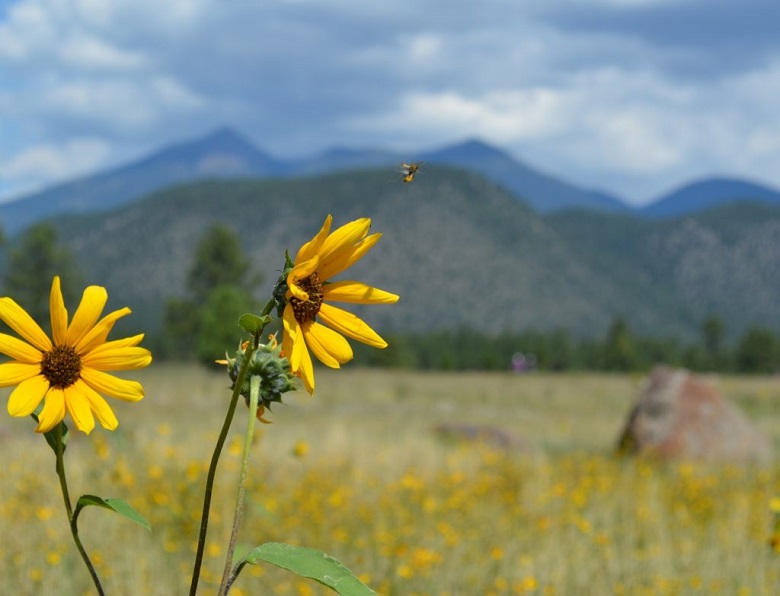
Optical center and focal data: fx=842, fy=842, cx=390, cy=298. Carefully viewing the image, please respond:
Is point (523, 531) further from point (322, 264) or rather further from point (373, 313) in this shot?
point (373, 313)

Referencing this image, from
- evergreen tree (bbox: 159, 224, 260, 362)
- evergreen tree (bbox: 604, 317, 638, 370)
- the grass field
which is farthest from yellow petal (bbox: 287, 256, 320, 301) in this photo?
evergreen tree (bbox: 604, 317, 638, 370)

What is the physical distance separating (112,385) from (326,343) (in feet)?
0.93

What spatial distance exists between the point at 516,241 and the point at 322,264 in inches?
5583

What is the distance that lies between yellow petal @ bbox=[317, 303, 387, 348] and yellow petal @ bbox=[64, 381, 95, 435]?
1.05 feet

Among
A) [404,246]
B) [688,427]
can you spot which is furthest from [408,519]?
[404,246]

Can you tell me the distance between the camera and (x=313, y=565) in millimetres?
1040

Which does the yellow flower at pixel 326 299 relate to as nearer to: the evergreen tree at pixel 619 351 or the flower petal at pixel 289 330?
the flower petal at pixel 289 330

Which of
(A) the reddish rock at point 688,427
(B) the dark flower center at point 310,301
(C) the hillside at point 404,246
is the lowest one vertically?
(A) the reddish rock at point 688,427

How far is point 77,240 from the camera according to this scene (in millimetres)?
166500

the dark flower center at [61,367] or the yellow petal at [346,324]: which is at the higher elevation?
the yellow petal at [346,324]

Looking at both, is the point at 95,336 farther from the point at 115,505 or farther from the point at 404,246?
the point at 404,246

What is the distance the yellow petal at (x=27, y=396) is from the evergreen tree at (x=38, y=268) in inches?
1639

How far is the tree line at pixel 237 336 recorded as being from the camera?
37.3 m

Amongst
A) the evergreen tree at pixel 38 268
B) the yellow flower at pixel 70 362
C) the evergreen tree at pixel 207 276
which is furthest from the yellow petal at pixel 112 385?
the evergreen tree at pixel 207 276
